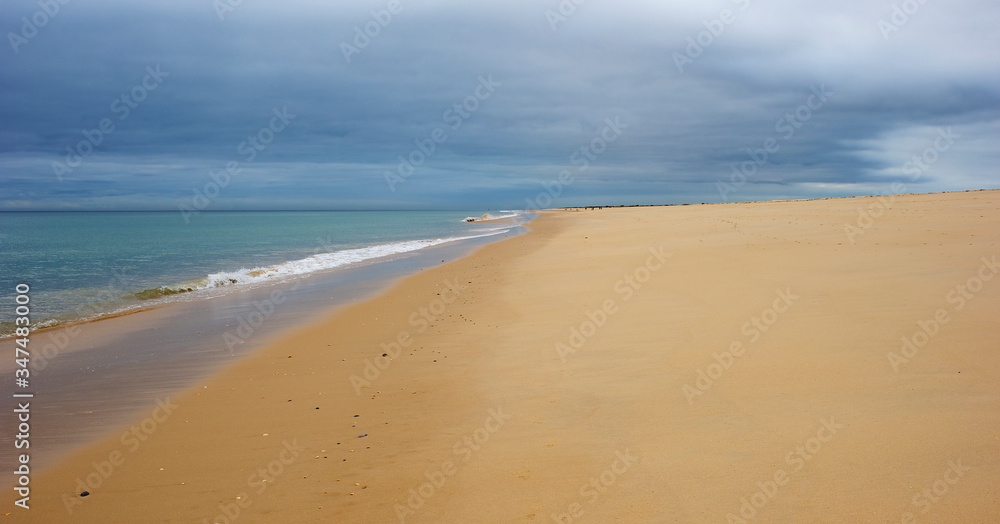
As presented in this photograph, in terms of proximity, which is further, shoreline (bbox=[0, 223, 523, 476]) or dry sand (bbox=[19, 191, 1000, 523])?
shoreline (bbox=[0, 223, 523, 476])

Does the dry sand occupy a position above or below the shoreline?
below

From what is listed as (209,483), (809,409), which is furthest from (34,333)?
(809,409)

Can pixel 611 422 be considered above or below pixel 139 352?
below

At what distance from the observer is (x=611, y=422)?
16.2ft

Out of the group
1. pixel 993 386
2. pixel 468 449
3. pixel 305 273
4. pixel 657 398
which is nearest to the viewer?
pixel 468 449

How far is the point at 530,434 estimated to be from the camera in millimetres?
4840

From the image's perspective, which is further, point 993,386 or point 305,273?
point 305,273

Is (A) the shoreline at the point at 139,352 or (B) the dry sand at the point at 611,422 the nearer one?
(B) the dry sand at the point at 611,422

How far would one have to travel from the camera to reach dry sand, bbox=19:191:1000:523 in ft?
12.4

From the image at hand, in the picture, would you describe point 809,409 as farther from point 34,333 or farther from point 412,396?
point 34,333

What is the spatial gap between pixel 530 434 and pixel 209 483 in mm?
2619

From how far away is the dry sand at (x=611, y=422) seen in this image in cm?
379

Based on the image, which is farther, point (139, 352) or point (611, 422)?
point (139, 352)

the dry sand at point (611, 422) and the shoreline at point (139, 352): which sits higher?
the shoreline at point (139, 352)
